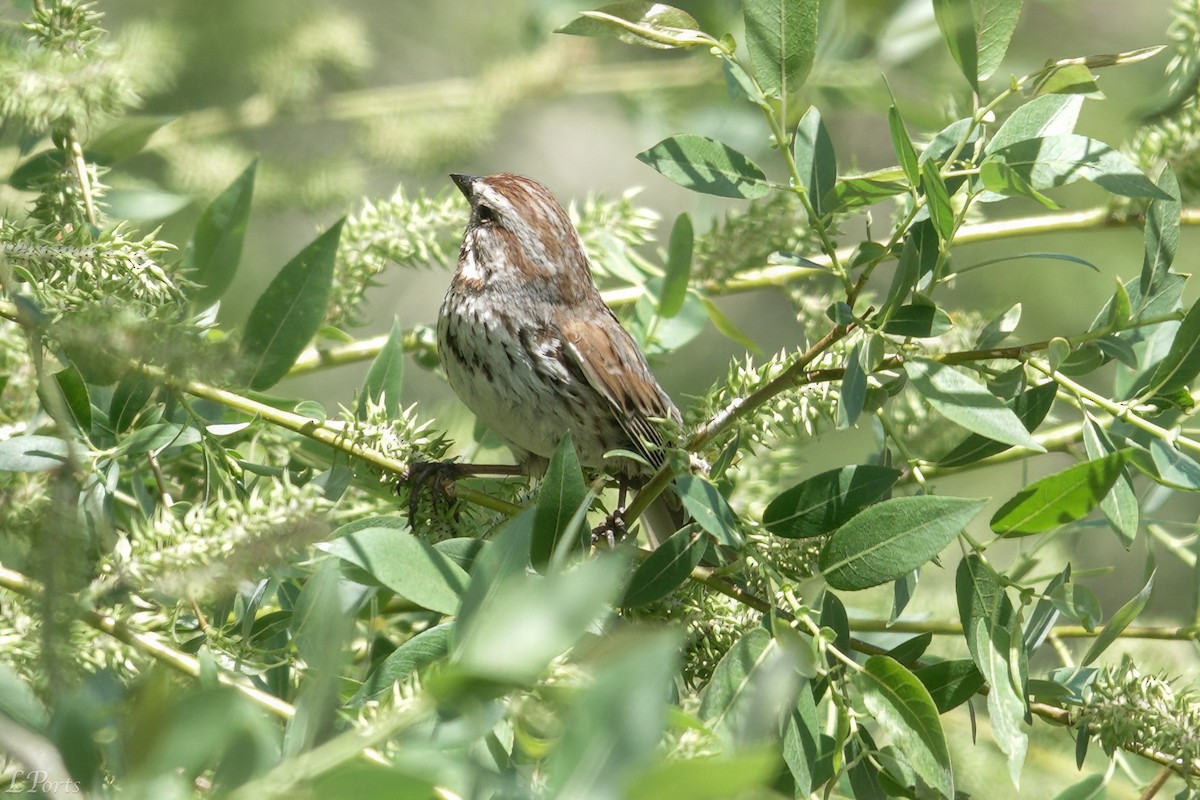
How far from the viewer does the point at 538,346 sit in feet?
10.3

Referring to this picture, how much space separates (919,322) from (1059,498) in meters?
0.31

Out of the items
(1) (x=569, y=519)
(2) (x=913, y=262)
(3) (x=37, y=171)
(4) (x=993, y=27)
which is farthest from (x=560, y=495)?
(3) (x=37, y=171)

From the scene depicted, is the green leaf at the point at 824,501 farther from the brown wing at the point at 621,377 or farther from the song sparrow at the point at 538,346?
the brown wing at the point at 621,377

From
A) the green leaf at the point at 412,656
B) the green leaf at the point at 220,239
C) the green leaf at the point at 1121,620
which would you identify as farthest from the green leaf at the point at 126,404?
the green leaf at the point at 1121,620

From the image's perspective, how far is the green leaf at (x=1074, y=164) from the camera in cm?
146

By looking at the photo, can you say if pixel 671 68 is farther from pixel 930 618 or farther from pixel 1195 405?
pixel 1195 405

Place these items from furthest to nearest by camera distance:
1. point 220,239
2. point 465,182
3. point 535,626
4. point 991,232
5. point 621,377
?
point 465,182, point 621,377, point 991,232, point 220,239, point 535,626

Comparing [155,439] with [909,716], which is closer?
[909,716]

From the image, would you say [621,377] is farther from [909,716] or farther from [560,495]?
[909,716]

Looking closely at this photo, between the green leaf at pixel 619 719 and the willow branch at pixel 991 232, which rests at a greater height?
the green leaf at pixel 619 719

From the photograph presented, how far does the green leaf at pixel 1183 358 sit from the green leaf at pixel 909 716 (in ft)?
1.92

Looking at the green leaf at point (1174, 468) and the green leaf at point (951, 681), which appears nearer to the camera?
the green leaf at point (1174, 468)

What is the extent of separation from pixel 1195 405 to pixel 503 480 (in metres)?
1.42

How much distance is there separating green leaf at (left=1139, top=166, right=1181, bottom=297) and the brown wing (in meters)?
1.45
